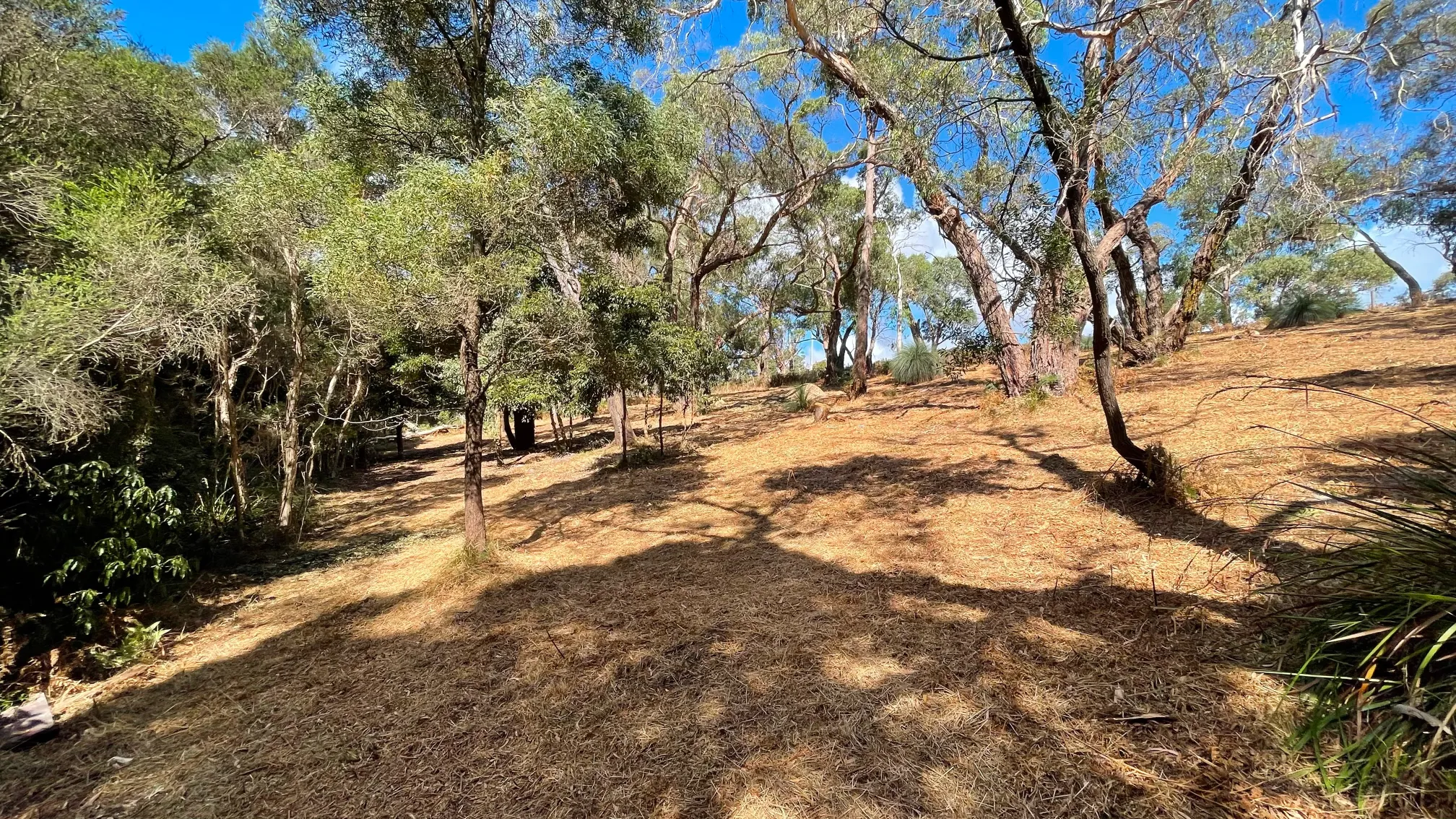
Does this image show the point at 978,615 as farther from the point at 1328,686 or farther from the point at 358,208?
the point at 358,208

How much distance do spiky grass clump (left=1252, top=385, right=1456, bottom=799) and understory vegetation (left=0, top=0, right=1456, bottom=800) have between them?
0.01 meters

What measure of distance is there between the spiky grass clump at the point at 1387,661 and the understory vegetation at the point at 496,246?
0.01 meters

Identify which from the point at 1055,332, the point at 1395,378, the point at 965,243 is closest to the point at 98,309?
the point at 1055,332

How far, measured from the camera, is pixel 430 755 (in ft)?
7.68

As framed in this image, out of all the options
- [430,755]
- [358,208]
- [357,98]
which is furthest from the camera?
[357,98]

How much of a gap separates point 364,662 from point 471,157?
15.6 feet

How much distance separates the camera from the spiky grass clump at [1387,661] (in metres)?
1.41

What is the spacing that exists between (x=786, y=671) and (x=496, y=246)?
4.27 meters

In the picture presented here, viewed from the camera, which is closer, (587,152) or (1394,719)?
(1394,719)

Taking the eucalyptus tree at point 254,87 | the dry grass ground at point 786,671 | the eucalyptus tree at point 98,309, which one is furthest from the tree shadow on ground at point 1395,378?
the eucalyptus tree at point 254,87

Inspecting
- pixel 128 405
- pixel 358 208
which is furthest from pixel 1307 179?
pixel 128 405

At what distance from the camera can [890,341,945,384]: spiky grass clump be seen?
14.3 meters

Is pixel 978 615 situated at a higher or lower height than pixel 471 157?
lower

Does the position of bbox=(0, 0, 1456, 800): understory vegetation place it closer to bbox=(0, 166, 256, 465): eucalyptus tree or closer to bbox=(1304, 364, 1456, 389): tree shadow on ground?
bbox=(0, 166, 256, 465): eucalyptus tree
